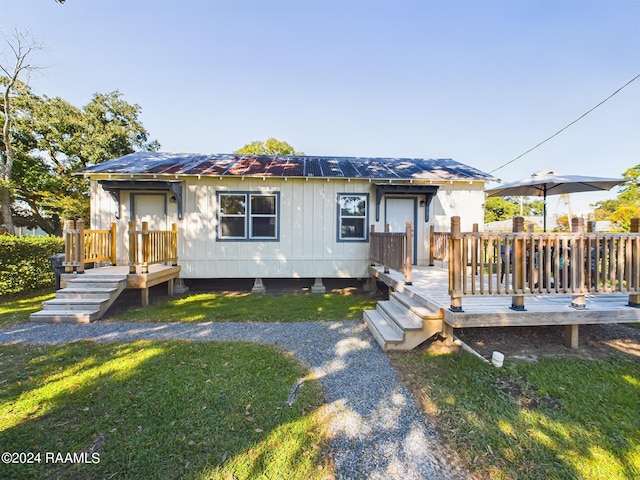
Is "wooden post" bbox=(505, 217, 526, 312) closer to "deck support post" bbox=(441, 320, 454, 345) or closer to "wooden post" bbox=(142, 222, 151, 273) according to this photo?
"deck support post" bbox=(441, 320, 454, 345)

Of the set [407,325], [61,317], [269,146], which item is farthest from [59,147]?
[407,325]

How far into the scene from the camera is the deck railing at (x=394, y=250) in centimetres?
500

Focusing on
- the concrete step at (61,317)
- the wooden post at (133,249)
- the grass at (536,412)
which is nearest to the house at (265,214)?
the wooden post at (133,249)

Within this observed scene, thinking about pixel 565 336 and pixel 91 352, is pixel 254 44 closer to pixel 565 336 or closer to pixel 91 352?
pixel 91 352

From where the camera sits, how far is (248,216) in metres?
7.63

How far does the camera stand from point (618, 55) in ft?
34.8

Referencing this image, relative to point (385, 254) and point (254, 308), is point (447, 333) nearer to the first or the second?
point (385, 254)

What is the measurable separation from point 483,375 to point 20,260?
10470 mm

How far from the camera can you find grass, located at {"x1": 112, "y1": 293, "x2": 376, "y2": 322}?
535cm

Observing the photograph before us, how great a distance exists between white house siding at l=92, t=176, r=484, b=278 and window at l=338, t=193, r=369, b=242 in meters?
0.15

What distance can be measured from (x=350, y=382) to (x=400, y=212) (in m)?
5.89

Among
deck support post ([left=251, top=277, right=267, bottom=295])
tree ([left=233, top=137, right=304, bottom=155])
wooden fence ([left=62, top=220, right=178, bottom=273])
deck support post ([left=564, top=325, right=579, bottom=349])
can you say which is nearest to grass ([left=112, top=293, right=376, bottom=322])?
deck support post ([left=251, top=277, right=267, bottom=295])

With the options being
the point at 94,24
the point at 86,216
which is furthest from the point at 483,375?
the point at 86,216

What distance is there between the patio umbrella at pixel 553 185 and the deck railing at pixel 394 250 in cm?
255
